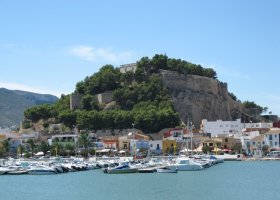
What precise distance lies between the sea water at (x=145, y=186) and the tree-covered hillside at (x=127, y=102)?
36.6 m

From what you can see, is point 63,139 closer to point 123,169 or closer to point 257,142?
point 257,142

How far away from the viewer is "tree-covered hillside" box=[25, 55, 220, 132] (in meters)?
95.2

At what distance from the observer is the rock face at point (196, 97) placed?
10488 centimetres

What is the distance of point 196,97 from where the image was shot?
107125 millimetres

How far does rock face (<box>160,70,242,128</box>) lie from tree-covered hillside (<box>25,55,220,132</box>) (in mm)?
2136

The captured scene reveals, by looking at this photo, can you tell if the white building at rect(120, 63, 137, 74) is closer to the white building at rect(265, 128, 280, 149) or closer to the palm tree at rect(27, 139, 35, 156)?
the palm tree at rect(27, 139, 35, 156)

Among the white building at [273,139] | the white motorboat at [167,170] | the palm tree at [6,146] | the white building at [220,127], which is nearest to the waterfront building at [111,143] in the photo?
the palm tree at [6,146]

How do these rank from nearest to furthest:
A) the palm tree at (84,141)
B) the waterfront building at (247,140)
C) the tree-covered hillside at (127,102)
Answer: the palm tree at (84,141) < the waterfront building at (247,140) < the tree-covered hillside at (127,102)

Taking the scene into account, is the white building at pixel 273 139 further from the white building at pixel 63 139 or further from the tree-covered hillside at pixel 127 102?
the white building at pixel 63 139

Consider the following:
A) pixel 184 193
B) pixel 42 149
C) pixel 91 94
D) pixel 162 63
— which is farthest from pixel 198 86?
pixel 184 193

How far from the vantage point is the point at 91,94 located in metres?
108

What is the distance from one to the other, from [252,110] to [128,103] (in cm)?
3298

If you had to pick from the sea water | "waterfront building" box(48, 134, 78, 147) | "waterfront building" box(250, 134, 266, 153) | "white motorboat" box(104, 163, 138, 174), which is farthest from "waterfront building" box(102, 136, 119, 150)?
"white motorboat" box(104, 163, 138, 174)

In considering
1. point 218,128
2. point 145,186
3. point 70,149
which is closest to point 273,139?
point 218,128
